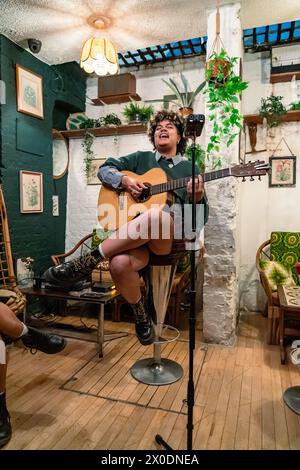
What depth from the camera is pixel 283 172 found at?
355 centimetres

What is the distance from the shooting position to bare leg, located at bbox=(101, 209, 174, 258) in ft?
5.78

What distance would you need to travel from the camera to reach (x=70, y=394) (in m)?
2.05

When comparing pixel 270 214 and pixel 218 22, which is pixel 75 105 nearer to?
pixel 218 22

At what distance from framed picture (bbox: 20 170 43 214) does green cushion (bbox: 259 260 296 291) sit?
247 centimetres

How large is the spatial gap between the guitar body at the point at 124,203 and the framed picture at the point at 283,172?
212cm

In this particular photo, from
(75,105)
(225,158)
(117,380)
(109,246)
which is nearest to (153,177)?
(109,246)

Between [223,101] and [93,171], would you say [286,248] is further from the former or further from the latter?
[93,171]

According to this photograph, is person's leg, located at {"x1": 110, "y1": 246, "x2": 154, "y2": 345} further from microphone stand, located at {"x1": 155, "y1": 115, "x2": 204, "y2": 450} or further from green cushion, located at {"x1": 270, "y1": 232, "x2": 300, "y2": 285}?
green cushion, located at {"x1": 270, "y1": 232, "x2": 300, "y2": 285}

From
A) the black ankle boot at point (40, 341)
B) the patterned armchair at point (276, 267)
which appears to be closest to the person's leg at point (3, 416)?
the black ankle boot at point (40, 341)

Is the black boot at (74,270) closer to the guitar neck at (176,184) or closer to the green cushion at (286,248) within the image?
the guitar neck at (176,184)

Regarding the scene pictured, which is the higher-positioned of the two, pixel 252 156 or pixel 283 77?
pixel 283 77

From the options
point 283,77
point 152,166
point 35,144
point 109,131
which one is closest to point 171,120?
point 152,166

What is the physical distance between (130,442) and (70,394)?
0.60 metres

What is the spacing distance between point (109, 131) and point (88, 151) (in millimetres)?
391
